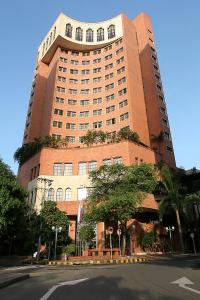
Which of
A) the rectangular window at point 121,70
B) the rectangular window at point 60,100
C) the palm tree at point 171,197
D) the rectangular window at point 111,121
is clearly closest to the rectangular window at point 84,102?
the rectangular window at point 60,100

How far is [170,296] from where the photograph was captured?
7.86 m

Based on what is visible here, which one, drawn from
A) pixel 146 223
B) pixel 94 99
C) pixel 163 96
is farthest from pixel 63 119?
pixel 146 223

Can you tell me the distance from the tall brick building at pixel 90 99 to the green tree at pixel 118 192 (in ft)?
43.8

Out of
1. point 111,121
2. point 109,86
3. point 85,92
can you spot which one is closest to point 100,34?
point 109,86

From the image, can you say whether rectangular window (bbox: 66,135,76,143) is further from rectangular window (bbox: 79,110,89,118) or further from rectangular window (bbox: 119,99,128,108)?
rectangular window (bbox: 119,99,128,108)

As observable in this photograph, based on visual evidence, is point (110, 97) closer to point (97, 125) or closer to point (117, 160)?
point (97, 125)

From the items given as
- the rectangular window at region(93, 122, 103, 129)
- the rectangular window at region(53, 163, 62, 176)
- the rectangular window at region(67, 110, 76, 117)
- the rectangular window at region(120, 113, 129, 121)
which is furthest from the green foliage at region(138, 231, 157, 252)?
the rectangular window at region(67, 110, 76, 117)

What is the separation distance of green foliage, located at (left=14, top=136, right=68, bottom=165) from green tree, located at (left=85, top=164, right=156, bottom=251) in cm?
1955

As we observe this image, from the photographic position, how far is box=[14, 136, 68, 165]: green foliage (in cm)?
5797

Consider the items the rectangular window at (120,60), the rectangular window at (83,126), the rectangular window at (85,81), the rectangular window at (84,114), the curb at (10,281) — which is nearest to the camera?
the curb at (10,281)

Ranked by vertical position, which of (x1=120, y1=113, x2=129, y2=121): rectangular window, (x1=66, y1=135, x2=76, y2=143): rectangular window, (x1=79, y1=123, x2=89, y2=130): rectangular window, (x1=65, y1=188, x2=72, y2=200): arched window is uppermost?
(x1=79, y1=123, x2=89, y2=130): rectangular window

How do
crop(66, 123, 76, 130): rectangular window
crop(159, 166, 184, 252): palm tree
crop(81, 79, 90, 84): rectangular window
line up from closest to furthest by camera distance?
crop(159, 166, 184, 252): palm tree → crop(66, 123, 76, 130): rectangular window → crop(81, 79, 90, 84): rectangular window

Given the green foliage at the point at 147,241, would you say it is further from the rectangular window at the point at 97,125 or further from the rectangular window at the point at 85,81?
the rectangular window at the point at 85,81

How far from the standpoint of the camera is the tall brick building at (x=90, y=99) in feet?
182
